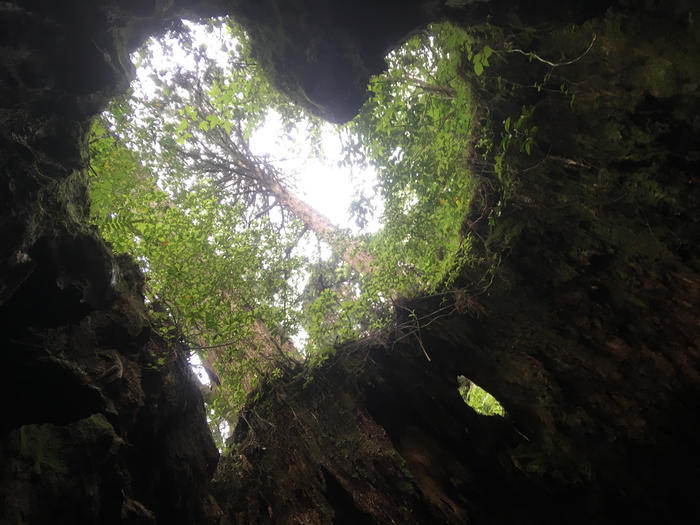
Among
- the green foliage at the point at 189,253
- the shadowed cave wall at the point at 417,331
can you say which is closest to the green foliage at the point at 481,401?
the shadowed cave wall at the point at 417,331

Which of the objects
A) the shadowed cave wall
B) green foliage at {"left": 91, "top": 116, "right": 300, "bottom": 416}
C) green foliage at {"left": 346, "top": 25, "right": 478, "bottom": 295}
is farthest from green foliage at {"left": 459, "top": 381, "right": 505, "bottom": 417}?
green foliage at {"left": 91, "top": 116, "right": 300, "bottom": 416}

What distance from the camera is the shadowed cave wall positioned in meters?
3.29

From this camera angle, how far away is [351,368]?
634 centimetres

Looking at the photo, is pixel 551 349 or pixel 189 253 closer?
pixel 551 349

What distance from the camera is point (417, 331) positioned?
591 cm

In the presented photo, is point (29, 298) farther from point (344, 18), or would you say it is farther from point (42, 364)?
point (344, 18)

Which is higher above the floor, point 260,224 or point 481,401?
point 260,224

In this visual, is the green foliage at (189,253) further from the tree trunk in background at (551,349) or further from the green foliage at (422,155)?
the green foliage at (422,155)

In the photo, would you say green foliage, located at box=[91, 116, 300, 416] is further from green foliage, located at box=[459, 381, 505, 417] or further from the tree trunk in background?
green foliage, located at box=[459, 381, 505, 417]

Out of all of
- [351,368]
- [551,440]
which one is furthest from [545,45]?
[351,368]

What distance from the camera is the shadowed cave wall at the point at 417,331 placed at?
3295 mm

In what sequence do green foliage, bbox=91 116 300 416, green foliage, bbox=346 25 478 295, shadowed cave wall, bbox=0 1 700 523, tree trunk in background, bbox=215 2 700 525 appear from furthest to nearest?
1. green foliage, bbox=346 25 478 295
2. green foliage, bbox=91 116 300 416
3. tree trunk in background, bbox=215 2 700 525
4. shadowed cave wall, bbox=0 1 700 523

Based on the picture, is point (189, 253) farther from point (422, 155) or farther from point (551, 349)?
point (551, 349)

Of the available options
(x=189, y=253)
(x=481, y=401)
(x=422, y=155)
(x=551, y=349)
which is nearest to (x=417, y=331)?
(x=551, y=349)
